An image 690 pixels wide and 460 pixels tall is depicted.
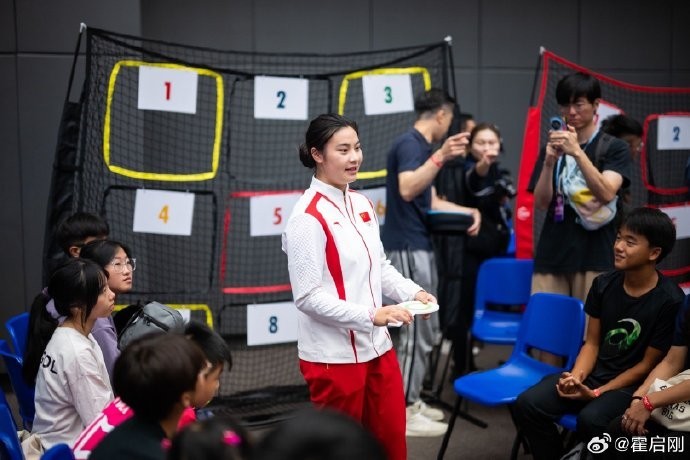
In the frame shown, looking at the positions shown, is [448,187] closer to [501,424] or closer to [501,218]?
[501,218]

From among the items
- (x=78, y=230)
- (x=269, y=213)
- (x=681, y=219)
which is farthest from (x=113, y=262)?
(x=681, y=219)

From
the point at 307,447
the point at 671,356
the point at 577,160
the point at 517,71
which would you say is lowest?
the point at 671,356

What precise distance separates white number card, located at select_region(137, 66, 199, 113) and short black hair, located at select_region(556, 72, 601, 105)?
1.88 metres

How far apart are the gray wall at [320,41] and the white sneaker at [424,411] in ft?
8.78

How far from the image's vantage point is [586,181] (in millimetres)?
3414

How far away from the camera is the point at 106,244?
3.00 metres

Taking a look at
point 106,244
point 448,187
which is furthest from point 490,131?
point 106,244

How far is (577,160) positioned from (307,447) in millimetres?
2592

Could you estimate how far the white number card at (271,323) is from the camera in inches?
169

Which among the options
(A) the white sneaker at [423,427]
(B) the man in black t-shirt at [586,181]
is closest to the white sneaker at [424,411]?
(A) the white sneaker at [423,427]

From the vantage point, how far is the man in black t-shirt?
341 centimetres

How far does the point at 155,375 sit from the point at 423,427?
2.54m

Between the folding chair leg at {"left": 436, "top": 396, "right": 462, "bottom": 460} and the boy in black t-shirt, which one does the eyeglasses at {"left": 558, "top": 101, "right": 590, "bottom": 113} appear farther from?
the folding chair leg at {"left": 436, "top": 396, "right": 462, "bottom": 460}

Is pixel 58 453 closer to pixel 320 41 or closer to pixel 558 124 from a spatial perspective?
pixel 558 124
